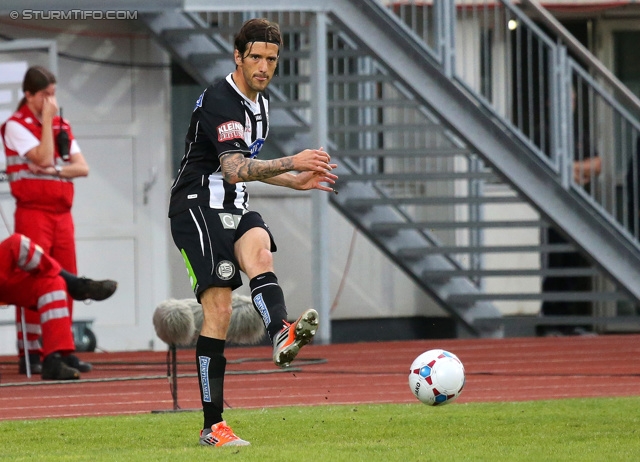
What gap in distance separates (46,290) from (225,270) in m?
4.00

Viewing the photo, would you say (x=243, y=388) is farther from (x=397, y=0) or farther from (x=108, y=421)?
(x=397, y=0)

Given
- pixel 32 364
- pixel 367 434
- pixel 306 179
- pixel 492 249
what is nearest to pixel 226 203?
pixel 306 179

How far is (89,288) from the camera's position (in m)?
9.67

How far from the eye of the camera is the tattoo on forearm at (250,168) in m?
5.68

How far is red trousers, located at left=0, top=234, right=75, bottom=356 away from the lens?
30.7ft

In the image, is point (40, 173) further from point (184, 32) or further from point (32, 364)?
point (184, 32)

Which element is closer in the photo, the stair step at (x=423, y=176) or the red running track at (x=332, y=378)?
the red running track at (x=332, y=378)

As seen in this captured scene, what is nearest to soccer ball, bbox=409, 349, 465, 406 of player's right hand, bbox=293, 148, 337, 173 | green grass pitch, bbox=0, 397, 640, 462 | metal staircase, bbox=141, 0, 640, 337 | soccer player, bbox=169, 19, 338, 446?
green grass pitch, bbox=0, 397, 640, 462

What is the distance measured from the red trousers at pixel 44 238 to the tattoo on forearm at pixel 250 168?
4.53 m

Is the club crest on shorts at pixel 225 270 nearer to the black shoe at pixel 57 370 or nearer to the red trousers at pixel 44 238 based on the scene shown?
the black shoe at pixel 57 370

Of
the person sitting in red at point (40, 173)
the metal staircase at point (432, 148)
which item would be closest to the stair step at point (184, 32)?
the metal staircase at point (432, 148)

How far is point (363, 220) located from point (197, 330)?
18.6ft

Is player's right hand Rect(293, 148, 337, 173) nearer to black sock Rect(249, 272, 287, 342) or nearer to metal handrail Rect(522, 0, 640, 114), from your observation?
black sock Rect(249, 272, 287, 342)

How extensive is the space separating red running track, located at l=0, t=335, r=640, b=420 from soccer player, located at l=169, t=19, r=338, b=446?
2.01 meters
